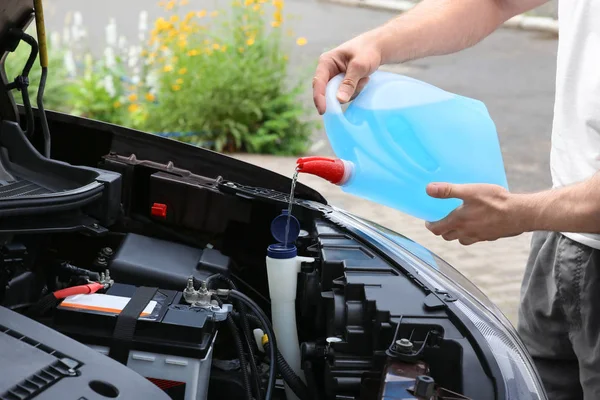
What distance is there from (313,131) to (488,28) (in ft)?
14.7

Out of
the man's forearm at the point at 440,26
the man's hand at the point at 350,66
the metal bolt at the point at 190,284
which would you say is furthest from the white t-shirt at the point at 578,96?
the metal bolt at the point at 190,284

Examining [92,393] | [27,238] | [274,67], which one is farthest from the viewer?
[274,67]

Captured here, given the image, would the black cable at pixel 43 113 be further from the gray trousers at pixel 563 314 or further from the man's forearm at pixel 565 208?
the gray trousers at pixel 563 314

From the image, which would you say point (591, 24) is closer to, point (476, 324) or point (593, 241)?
point (593, 241)

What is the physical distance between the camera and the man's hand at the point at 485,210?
5.55ft

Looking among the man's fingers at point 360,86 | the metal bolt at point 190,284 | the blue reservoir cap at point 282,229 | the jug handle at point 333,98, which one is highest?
the man's fingers at point 360,86

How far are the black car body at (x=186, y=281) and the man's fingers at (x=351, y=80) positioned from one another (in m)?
0.34

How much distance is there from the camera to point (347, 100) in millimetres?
1890

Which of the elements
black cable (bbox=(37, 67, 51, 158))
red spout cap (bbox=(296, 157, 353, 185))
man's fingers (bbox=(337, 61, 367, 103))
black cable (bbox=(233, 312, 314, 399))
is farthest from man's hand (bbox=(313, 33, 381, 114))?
black cable (bbox=(37, 67, 51, 158))

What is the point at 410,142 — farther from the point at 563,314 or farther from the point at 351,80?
the point at 563,314

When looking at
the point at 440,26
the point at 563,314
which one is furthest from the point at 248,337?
the point at 440,26

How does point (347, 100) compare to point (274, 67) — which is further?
point (274, 67)

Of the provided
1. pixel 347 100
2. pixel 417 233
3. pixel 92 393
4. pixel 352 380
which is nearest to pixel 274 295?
pixel 352 380

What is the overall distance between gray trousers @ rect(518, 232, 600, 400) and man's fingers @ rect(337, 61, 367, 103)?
2.15 ft
